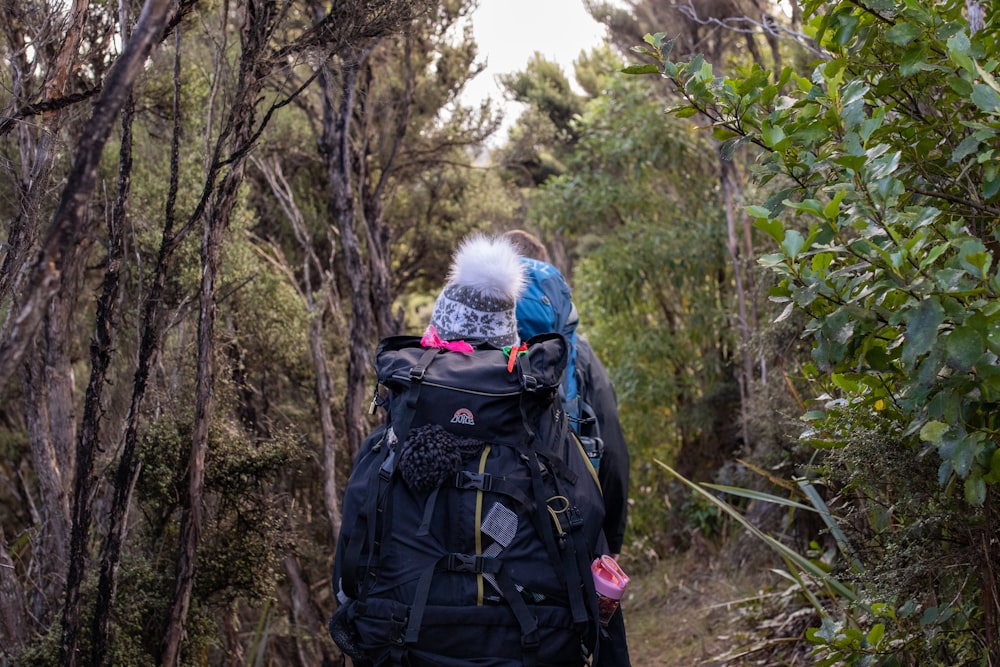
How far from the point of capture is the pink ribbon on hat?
2.75 meters

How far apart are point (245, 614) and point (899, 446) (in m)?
4.78

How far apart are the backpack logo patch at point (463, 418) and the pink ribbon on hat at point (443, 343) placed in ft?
0.81

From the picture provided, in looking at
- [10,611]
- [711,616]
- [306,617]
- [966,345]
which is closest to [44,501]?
[10,611]

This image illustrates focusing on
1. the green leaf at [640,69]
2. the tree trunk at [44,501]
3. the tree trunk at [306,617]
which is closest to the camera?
the green leaf at [640,69]

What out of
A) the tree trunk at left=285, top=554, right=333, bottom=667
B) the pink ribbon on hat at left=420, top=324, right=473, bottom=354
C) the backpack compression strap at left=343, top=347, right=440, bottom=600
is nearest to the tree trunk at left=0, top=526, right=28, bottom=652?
the tree trunk at left=285, top=554, right=333, bottom=667

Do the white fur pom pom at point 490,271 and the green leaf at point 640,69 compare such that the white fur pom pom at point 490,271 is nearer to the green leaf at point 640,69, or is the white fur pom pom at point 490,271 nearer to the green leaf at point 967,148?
the green leaf at point 640,69

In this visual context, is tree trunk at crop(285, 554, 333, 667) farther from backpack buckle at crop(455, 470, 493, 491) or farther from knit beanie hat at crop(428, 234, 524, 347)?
backpack buckle at crop(455, 470, 493, 491)

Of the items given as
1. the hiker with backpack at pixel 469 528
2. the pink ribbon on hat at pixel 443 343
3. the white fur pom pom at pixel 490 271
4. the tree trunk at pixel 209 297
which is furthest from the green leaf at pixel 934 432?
the tree trunk at pixel 209 297

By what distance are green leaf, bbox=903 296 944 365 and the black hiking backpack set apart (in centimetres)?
104

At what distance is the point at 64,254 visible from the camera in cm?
143

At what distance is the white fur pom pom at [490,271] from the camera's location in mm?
3004

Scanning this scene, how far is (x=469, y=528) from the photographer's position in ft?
7.91

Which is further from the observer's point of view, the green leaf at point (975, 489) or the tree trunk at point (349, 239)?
the tree trunk at point (349, 239)

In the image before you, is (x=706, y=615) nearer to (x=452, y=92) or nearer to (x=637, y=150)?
(x=637, y=150)
